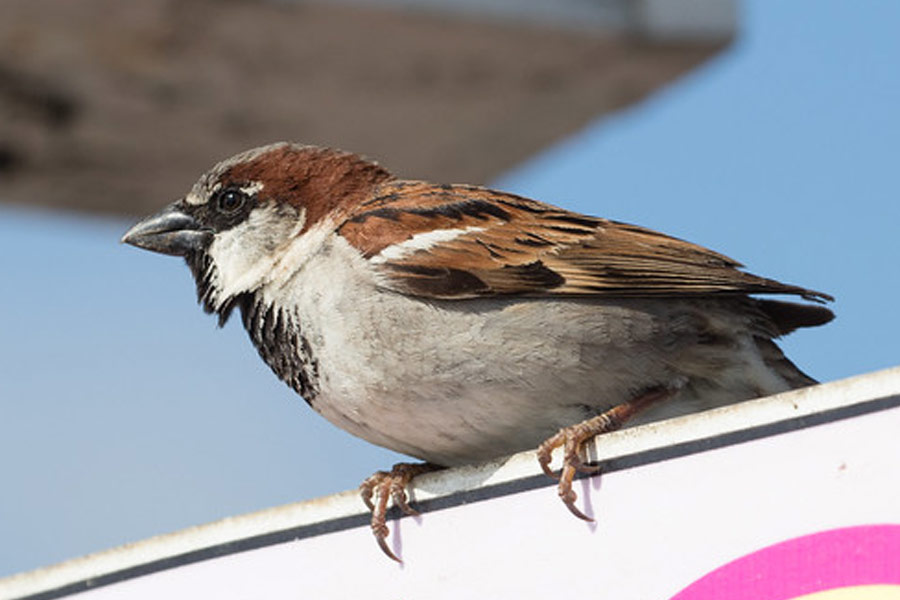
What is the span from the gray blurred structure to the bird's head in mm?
3004

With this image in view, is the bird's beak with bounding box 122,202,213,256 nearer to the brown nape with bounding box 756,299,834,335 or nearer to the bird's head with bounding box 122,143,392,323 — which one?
the bird's head with bounding box 122,143,392,323

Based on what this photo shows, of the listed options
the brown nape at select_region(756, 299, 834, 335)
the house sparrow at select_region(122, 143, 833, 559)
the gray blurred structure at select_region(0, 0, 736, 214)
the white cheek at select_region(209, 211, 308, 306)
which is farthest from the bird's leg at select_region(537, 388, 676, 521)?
the gray blurred structure at select_region(0, 0, 736, 214)

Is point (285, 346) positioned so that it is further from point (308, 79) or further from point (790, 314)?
point (308, 79)

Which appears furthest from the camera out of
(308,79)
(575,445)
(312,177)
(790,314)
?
(308,79)

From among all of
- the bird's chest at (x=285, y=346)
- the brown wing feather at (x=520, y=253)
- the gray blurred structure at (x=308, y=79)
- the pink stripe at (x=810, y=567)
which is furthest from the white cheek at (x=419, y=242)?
the gray blurred structure at (x=308, y=79)

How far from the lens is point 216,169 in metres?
2.64

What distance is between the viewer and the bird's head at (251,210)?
2.51 metres

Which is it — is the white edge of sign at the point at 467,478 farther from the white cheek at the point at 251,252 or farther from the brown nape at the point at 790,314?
the brown nape at the point at 790,314

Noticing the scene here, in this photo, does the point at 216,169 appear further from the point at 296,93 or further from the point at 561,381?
the point at 296,93

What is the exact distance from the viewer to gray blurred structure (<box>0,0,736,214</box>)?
18.8 ft

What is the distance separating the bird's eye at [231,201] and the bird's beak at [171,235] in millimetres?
45

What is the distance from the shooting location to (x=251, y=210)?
2590mm

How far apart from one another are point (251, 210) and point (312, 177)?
0.11m

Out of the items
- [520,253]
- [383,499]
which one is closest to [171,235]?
[520,253]
